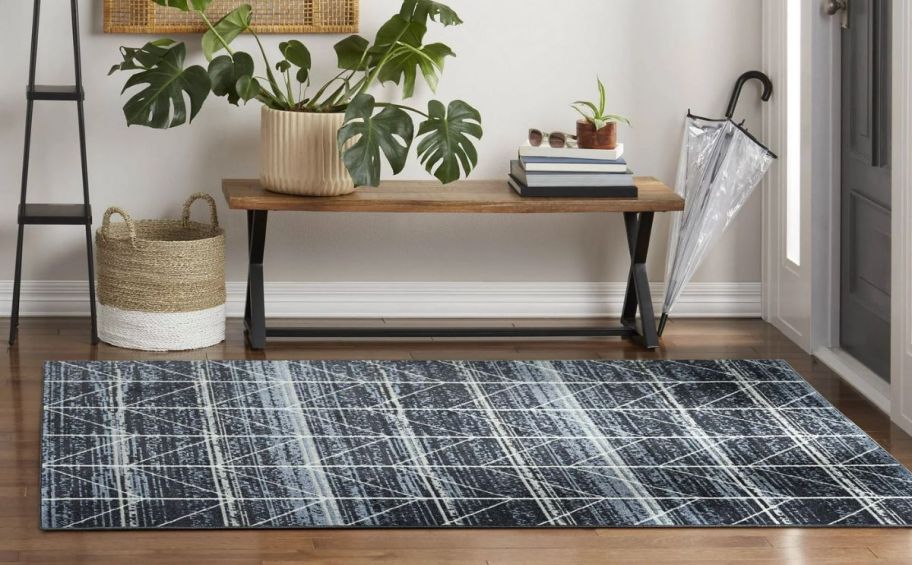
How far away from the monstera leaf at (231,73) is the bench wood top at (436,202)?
1.01 ft

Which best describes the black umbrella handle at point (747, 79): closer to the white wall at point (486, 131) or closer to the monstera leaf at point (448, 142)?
the white wall at point (486, 131)

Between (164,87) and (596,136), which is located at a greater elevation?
(164,87)

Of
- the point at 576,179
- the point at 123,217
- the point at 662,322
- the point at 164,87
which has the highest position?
the point at 164,87

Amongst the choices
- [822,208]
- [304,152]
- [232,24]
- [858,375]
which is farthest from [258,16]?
[858,375]

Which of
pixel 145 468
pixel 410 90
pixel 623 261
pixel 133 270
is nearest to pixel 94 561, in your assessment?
pixel 145 468

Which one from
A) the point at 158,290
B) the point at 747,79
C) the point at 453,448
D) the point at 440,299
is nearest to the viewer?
the point at 453,448

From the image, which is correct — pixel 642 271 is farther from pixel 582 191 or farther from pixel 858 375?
pixel 858 375

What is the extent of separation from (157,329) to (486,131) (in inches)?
50.8

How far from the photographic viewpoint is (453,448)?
3236mm

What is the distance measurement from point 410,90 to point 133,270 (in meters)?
1.03

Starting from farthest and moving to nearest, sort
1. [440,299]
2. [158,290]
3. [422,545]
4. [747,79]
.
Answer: [440,299] < [747,79] < [158,290] < [422,545]

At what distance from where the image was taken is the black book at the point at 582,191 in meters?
4.10

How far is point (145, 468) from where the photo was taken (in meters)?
3.04

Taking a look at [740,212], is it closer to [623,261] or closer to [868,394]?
[623,261]
